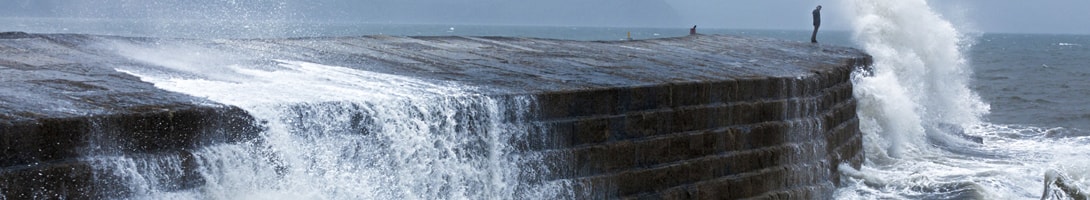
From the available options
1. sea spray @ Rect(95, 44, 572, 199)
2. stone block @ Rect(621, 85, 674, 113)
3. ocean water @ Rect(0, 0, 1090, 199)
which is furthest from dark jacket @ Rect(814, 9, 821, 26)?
sea spray @ Rect(95, 44, 572, 199)

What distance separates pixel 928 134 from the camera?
20031mm

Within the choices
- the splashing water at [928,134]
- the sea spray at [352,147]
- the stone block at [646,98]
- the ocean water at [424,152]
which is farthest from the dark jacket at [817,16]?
the sea spray at [352,147]

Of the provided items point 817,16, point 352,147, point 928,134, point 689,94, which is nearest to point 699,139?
point 689,94

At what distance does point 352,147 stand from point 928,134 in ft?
A: 44.2

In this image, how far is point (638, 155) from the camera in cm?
1047

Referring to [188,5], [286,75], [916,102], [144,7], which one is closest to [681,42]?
[916,102]

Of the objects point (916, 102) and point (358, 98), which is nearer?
point (358, 98)

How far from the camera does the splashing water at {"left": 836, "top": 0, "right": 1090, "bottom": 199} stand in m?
14.6

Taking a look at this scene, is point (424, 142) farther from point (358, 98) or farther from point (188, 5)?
point (188, 5)

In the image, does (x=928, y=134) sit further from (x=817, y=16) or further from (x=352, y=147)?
(x=352, y=147)

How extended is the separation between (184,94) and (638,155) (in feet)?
11.8

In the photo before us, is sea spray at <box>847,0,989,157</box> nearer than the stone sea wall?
No

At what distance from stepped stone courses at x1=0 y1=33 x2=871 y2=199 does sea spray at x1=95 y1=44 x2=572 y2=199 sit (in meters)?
0.12

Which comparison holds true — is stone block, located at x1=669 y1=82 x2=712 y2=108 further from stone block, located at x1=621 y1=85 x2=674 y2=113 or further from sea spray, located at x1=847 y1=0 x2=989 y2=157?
sea spray, located at x1=847 y1=0 x2=989 y2=157
